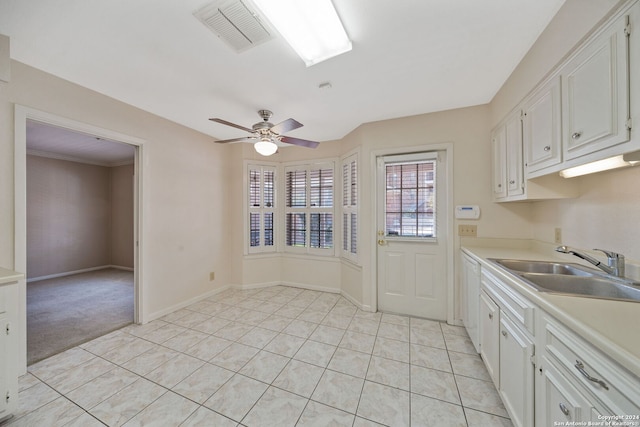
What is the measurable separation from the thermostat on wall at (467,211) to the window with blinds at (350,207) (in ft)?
4.10

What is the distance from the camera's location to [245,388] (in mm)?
1732

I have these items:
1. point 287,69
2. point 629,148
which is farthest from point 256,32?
point 629,148

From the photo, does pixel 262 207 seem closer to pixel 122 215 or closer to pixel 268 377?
pixel 268 377

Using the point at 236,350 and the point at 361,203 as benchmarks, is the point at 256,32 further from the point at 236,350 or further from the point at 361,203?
the point at 236,350


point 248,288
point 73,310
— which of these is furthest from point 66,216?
point 248,288

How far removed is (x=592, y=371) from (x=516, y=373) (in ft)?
2.13

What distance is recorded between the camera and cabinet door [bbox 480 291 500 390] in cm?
157

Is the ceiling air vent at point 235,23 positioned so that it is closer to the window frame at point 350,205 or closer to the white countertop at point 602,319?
the window frame at point 350,205

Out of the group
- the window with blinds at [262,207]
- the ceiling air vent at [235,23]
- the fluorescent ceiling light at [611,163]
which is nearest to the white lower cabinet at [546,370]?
the fluorescent ceiling light at [611,163]

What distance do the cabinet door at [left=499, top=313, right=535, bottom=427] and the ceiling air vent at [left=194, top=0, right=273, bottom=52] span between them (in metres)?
2.38

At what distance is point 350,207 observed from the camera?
11.2 ft

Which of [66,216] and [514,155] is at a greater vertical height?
[514,155]

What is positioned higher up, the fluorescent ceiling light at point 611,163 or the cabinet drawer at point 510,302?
the fluorescent ceiling light at point 611,163

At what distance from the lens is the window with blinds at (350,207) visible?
130 inches
